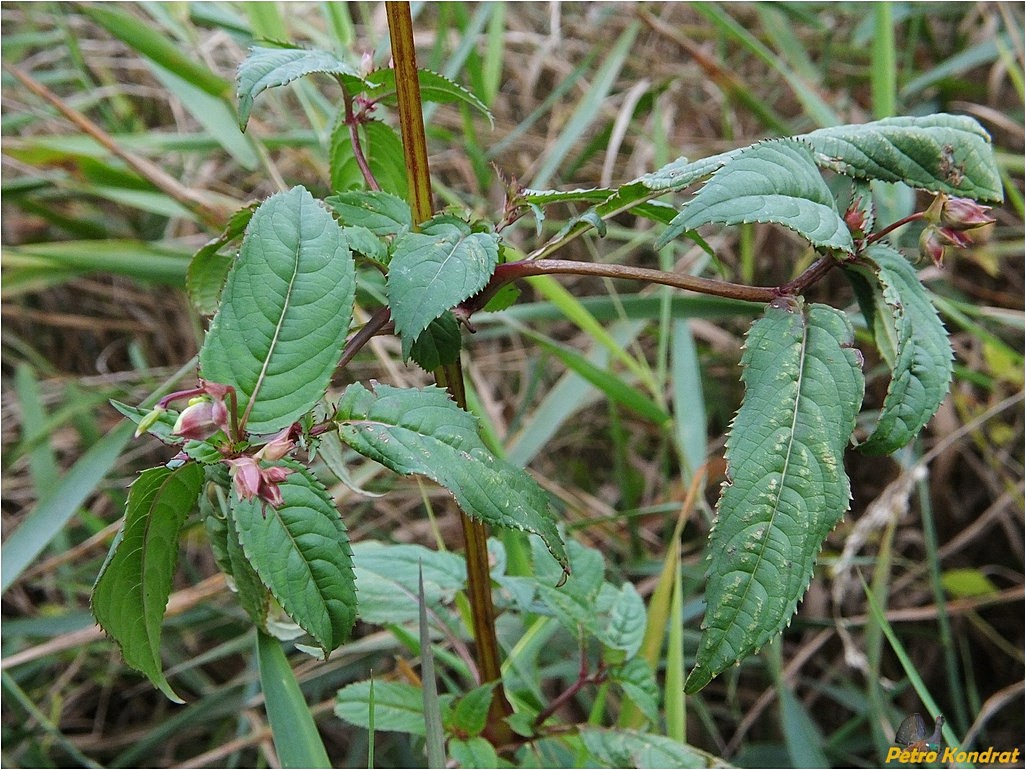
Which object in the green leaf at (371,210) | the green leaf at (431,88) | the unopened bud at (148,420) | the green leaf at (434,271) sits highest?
the green leaf at (431,88)

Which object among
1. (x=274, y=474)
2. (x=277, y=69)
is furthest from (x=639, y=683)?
(x=277, y=69)

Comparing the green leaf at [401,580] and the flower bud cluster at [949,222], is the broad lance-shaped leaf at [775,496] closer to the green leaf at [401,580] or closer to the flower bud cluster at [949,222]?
the flower bud cluster at [949,222]

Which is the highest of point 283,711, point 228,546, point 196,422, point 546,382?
point 196,422

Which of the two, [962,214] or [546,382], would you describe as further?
[546,382]

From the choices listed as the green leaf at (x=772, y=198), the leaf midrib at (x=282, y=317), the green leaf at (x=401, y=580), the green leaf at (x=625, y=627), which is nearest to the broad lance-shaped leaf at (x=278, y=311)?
the leaf midrib at (x=282, y=317)

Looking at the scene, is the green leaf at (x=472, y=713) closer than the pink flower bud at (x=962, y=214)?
No

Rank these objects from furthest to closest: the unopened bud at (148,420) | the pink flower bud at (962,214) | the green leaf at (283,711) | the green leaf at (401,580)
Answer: the green leaf at (401,580), the green leaf at (283,711), the pink flower bud at (962,214), the unopened bud at (148,420)

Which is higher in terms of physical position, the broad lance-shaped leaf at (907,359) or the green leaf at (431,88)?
the green leaf at (431,88)

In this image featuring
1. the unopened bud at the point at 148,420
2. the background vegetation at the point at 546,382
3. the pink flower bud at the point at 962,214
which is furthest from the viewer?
the background vegetation at the point at 546,382

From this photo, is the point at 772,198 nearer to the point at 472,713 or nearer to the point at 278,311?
the point at 278,311
